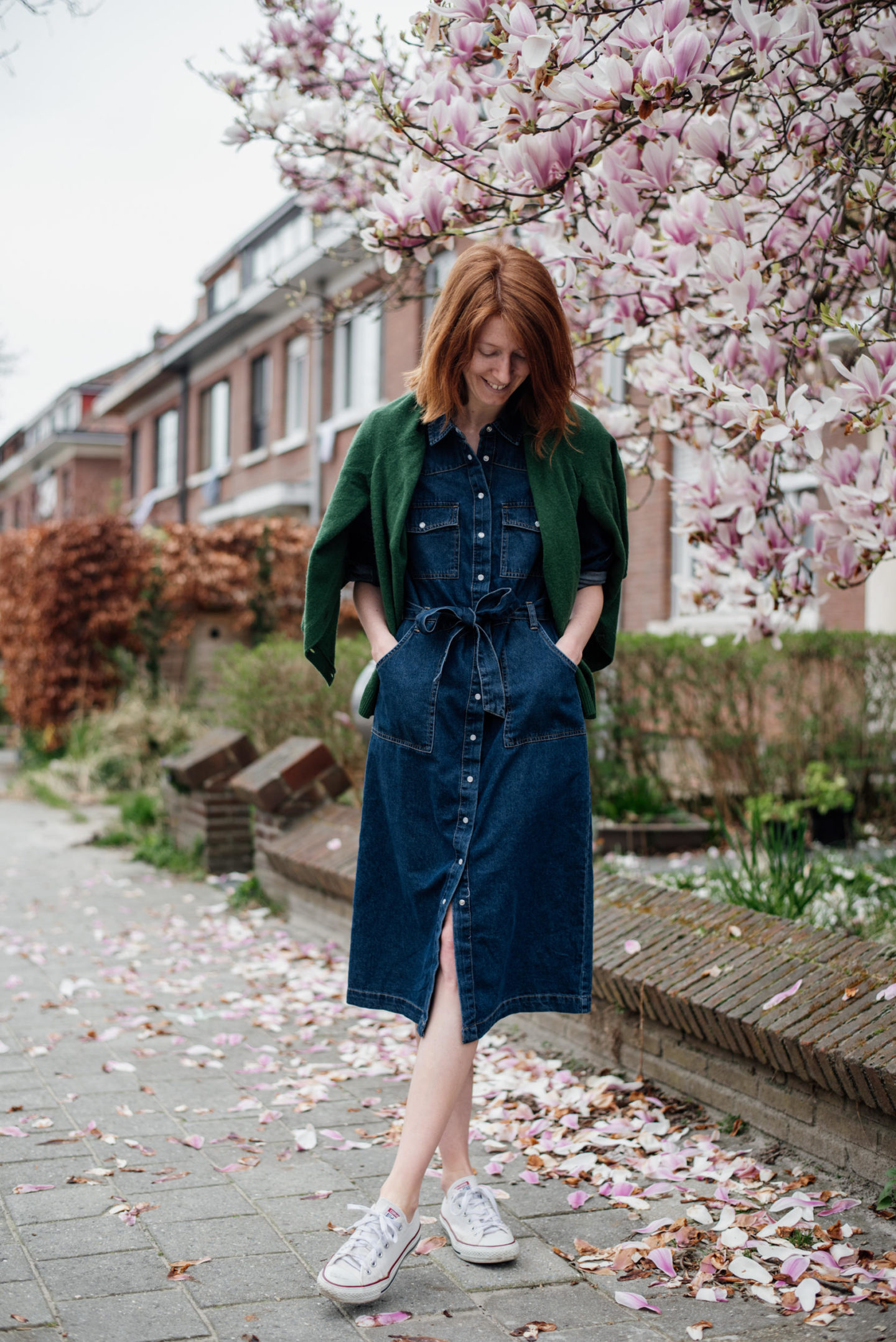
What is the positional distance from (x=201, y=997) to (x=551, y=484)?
3.07 m

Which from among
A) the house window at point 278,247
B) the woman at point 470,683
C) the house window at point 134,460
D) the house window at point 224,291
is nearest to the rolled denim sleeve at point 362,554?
the woman at point 470,683

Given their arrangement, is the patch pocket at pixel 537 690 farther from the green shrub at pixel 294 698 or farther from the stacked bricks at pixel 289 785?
the green shrub at pixel 294 698

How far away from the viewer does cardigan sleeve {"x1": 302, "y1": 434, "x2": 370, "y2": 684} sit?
2.82 meters

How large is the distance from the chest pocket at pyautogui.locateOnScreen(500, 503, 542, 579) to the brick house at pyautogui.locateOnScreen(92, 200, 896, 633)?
7.61 metres

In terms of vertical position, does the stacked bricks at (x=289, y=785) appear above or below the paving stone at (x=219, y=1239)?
above

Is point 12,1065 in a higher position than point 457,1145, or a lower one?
lower

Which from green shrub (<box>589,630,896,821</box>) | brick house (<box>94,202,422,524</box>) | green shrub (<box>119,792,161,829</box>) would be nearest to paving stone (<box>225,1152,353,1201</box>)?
green shrub (<box>589,630,896,821</box>)

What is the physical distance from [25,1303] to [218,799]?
5104 mm

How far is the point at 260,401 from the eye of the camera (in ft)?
75.2

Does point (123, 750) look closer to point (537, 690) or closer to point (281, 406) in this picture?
point (537, 690)

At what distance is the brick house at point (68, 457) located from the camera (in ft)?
122

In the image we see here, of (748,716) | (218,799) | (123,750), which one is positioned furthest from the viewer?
(123,750)

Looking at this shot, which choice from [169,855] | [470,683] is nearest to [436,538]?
[470,683]

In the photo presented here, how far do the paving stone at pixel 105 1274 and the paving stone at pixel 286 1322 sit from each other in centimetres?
20
